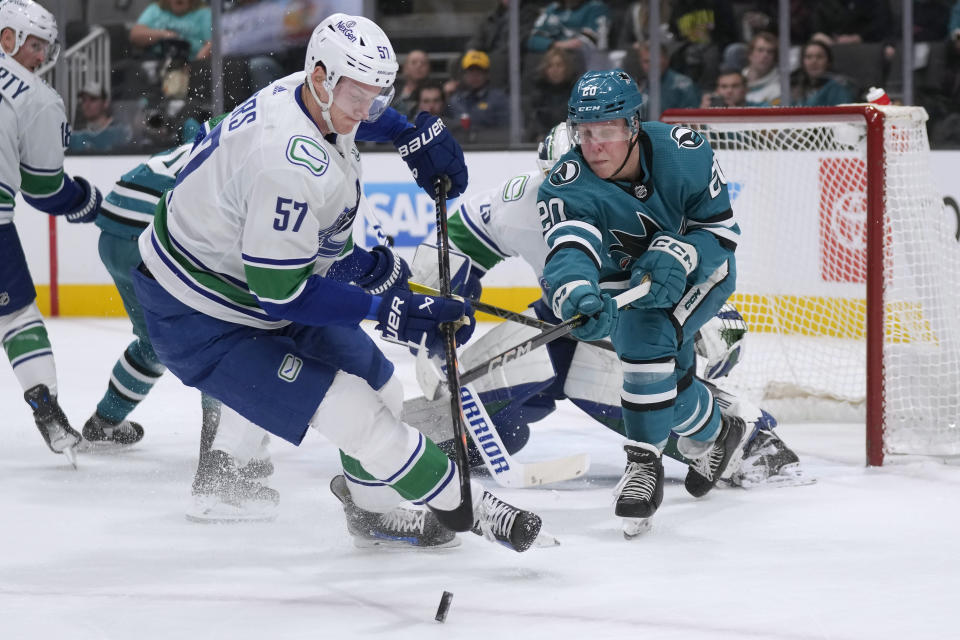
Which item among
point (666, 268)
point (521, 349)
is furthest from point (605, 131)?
point (521, 349)

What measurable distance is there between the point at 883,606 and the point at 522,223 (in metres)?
1.41

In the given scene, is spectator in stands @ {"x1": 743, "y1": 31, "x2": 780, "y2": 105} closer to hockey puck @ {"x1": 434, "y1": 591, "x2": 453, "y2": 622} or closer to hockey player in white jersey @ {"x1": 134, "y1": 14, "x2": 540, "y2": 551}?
hockey player in white jersey @ {"x1": 134, "y1": 14, "x2": 540, "y2": 551}

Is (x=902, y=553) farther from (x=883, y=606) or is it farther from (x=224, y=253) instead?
(x=224, y=253)

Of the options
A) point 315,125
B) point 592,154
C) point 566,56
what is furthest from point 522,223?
point 566,56

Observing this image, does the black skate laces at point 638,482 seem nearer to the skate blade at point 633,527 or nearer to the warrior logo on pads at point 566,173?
the skate blade at point 633,527

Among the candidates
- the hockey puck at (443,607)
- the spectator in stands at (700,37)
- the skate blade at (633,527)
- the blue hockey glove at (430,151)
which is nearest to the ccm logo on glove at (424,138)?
the blue hockey glove at (430,151)

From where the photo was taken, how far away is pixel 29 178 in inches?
141

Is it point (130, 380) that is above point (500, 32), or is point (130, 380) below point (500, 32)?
below

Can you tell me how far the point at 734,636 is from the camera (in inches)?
82.7

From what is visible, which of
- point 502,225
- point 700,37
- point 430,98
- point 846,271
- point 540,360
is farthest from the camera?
point 430,98

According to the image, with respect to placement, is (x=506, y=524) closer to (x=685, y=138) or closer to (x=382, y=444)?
(x=382, y=444)

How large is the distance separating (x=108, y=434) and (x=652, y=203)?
1.77m

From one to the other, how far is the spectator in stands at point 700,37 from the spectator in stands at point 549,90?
0.50m

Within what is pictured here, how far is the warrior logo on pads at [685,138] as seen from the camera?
9.05 ft
